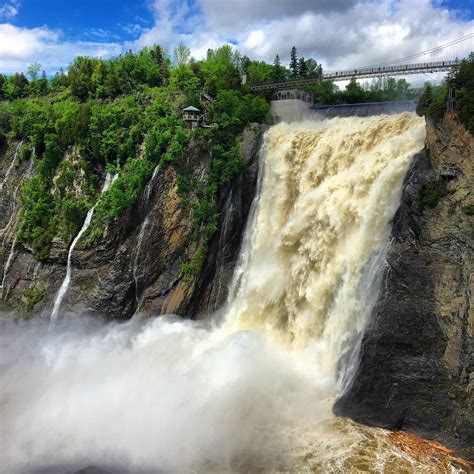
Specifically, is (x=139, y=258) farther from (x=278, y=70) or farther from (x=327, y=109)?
(x=278, y=70)

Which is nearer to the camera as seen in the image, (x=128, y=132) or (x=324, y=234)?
(x=324, y=234)

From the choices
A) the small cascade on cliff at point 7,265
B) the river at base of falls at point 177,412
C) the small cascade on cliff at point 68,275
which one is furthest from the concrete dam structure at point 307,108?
the small cascade on cliff at point 7,265

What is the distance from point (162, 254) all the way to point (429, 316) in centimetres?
1409

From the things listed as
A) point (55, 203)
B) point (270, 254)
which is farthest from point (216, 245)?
point (55, 203)

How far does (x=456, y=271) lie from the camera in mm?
16812

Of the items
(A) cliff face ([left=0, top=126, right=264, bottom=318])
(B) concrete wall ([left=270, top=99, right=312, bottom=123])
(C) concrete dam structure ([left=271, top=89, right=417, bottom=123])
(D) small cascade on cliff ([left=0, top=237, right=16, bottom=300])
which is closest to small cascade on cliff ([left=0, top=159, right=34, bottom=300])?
(D) small cascade on cliff ([left=0, top=237, right=16, bottom=300])

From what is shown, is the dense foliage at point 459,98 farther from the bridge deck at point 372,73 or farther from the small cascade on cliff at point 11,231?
the small cascade on cliff at point 11,231

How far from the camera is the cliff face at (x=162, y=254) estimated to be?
25812 millimetres

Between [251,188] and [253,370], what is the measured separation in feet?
34.3

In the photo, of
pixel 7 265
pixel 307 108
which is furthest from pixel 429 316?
pixel 7 265

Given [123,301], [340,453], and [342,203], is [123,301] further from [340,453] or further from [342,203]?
[340,453]

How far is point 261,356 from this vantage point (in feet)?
68.1

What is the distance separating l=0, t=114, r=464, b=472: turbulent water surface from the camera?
1614 centimetres

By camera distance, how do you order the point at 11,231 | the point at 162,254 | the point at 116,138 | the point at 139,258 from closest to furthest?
the point at 162,254 < the point at 139,258 < the point at 116,138 < the point at 11,231
